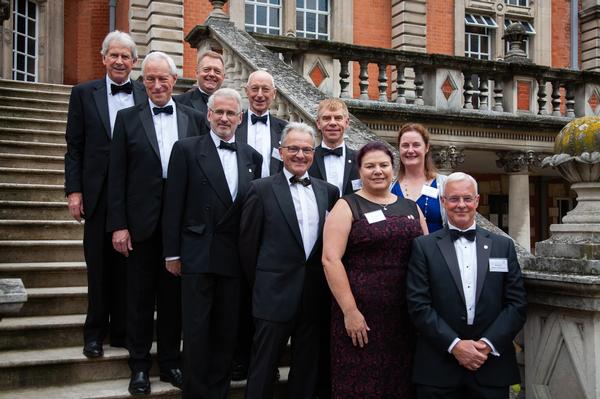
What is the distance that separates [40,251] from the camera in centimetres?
492

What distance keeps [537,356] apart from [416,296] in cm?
86

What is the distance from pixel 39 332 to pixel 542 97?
804 cm

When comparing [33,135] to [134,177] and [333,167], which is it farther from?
[333,167]

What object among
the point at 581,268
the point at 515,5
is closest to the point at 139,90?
the point at 581,268

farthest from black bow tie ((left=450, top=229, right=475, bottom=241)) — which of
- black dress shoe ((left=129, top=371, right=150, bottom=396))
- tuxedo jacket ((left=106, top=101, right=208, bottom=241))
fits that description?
black dress shoe ((left=129, top=371, right=150, bottom=396))

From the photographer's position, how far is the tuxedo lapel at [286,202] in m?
3.42

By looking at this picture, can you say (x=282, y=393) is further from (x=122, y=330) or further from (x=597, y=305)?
(x=597, y=305)

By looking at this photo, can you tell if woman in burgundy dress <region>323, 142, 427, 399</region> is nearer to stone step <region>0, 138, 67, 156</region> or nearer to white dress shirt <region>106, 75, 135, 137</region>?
white dress shirt <region>106, 75, 135, 137</region>

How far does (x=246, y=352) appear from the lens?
13.3 feet

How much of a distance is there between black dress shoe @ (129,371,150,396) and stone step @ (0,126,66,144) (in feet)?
12.3

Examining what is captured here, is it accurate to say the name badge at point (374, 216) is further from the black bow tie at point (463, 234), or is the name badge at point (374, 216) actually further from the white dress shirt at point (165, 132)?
the white dress shirt at point (165, 132)

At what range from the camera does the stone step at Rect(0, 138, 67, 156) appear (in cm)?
638

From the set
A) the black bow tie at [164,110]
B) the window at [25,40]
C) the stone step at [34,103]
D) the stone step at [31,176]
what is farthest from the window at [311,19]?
the black bow tie at [164,110]

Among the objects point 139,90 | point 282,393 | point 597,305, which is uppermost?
point 139,90
